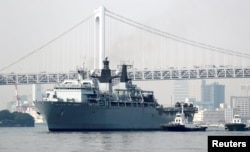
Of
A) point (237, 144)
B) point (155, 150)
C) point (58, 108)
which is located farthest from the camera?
point (58, 108)

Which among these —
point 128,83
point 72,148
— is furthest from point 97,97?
point 72,148

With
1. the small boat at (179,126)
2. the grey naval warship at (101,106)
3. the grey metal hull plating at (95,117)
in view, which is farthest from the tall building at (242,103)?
the grey metal hull plating at (95,117)

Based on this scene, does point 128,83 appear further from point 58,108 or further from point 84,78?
point 58,108

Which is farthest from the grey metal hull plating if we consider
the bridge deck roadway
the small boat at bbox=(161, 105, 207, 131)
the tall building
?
the tall building

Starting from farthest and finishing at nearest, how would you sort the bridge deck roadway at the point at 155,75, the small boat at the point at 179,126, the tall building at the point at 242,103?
the tall building at the point at 242,103
the bridge deck roadway at the point at 155,75
the small boat at the point at 179,126

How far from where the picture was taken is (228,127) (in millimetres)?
71562

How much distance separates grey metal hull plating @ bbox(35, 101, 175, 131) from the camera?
59.4 metres

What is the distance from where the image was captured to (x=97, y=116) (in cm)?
6225

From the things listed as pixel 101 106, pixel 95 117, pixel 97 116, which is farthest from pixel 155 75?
pixel 95 117

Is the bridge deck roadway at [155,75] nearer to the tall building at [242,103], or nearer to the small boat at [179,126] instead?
the small boat at [179,126]

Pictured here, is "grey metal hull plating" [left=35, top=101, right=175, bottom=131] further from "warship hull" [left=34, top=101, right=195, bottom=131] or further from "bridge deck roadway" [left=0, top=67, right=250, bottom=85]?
"bridge deck roadway" [left=0, top=67, right=250, bottom=85]

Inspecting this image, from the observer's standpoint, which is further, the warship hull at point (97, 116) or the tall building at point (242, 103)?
the tall building at point (242, 103)

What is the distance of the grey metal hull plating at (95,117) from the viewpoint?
5941 cm

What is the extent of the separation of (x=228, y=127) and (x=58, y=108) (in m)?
18.6
